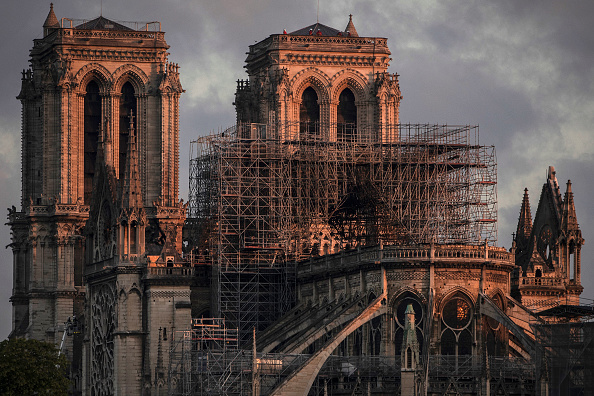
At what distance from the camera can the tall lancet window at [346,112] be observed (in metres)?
142

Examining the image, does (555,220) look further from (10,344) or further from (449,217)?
(10,344)

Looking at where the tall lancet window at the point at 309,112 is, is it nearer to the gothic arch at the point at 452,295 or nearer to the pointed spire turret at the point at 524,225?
the pointed spire turret at the point at 524,225

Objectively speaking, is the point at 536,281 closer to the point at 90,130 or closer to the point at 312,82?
the point at 312,82

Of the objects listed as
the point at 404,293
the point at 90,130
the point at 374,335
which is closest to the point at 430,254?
the point at 404,293

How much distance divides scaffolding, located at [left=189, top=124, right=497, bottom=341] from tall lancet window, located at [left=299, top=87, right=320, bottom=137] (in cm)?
405

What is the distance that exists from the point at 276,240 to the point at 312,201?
3.63 meters

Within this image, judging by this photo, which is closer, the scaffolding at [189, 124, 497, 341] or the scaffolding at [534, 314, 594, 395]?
the scaffolding at [534, 314, 594, 395]

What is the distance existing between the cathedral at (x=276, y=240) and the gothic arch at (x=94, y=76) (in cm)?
10

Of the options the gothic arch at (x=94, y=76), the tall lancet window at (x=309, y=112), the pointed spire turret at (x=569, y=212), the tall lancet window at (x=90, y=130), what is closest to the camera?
the pointed spire turret at (x=569, y=212)

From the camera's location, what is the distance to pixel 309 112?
142 metres

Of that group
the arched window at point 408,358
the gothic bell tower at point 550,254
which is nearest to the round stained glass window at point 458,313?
the arched window at point 408,358

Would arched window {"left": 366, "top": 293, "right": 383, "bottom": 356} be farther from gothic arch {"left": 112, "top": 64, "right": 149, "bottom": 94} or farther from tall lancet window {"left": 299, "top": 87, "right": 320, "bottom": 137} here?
gothic arch {"left": 112, "top": 64, "right": 149, "bottom": 94}

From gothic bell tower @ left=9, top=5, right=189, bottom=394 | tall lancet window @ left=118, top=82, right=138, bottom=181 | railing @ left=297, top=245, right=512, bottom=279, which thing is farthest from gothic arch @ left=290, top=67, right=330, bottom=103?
railing @ left=297, top=245, right=512, bottom=279

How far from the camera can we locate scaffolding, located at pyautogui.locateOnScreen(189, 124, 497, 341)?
12938 cm
